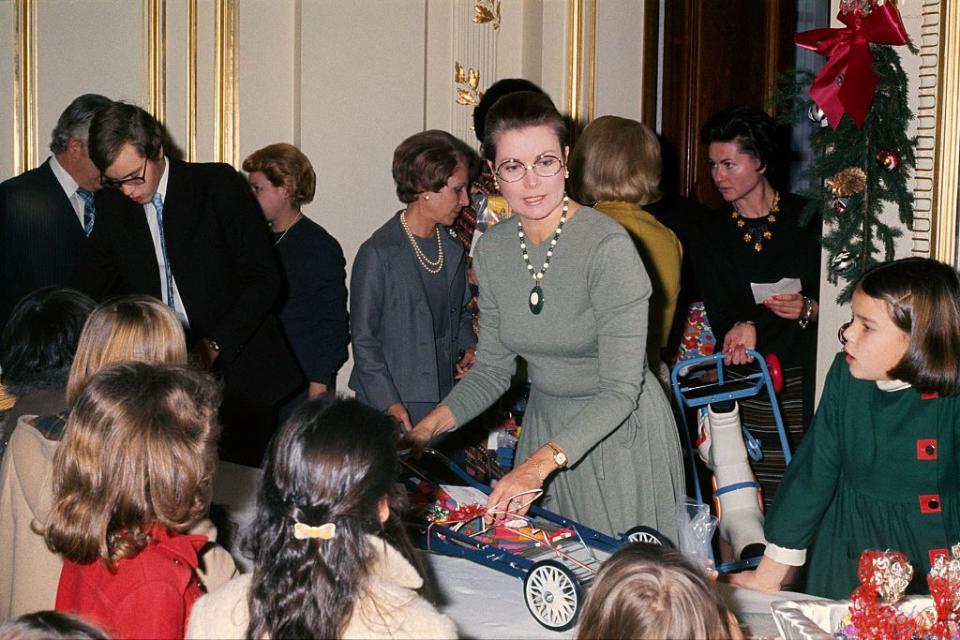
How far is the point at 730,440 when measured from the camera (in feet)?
12.2

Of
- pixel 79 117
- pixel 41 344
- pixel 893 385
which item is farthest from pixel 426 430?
pixel 79 117

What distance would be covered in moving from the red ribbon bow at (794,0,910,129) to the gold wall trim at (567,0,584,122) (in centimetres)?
199

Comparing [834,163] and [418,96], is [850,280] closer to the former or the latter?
[834,163]

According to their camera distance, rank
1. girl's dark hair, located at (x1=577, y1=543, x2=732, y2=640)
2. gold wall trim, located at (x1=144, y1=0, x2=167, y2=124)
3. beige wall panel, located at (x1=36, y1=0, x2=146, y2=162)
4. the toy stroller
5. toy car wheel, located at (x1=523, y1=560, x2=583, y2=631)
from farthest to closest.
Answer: gold wall trim, located at (x1=144, y1=0, x2=167, y2=124), beige wall panel, located at (x1=36, y1=0, x2=146, y2=162), the toy stroller, toy car wheel, located at (x1=523, y1=560, x2=583, y2=631), girl's dark hair, located at (x1=577, y1=543, x2=732, y2=640)

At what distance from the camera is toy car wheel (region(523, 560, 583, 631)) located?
6.72ft

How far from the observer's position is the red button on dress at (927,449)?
8.33ft

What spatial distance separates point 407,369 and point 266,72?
5.64ft

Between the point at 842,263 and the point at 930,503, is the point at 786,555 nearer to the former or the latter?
the point at 930,503

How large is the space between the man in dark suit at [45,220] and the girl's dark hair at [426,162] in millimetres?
1156

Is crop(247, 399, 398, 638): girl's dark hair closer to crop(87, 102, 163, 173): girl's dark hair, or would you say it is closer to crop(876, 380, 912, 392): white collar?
crop(876, 380, 912, 392): white collar

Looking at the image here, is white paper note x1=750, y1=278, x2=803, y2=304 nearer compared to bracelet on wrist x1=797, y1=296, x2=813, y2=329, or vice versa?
bracelet on wrist x1=797, y1=296, x2=813, y2=329

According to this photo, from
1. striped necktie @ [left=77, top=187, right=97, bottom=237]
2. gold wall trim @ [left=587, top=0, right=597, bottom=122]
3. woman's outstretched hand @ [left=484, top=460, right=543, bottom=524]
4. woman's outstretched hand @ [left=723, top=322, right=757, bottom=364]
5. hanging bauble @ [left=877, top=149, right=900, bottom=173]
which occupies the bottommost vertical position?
woman's outstretched hand @ [left=484, top=460, right=543, bottom=524]

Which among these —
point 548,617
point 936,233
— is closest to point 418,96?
point 936,233

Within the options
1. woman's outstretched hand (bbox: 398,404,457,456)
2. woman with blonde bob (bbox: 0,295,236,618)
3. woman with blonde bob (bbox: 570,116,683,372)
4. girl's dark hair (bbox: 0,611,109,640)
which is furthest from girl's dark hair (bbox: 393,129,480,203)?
girl's dark hair (bbox: 0,611,109,640)
